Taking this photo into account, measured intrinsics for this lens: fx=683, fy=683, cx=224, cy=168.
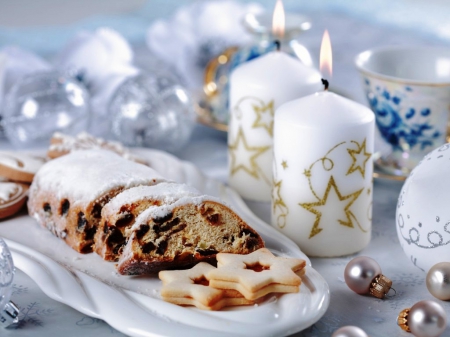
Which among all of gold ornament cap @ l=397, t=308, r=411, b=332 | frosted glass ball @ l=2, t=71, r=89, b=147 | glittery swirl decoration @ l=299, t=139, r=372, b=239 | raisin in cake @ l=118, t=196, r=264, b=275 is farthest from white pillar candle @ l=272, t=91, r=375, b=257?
frosted glass ball @ l=2, t=71, r=89, b=147

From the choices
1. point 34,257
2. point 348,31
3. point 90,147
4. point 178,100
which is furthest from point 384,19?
point 34,257

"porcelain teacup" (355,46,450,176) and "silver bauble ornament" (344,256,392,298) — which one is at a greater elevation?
"porcelain teacup" (355,46,450,176)

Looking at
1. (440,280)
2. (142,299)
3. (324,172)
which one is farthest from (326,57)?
(142,299)

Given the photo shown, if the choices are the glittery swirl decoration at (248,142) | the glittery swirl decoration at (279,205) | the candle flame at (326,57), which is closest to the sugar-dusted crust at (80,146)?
the glittery swirl decoration at (248,142)

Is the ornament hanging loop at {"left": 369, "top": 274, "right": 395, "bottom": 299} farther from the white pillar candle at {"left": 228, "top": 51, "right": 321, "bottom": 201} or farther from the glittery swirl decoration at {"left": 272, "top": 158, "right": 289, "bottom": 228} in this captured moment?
the white pillar candle at {"left": 228, "top": 51, "right": 321, "bottom": 201}

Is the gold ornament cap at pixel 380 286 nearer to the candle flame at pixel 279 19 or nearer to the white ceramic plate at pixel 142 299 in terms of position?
the white ceramic plate at pixel 142 299

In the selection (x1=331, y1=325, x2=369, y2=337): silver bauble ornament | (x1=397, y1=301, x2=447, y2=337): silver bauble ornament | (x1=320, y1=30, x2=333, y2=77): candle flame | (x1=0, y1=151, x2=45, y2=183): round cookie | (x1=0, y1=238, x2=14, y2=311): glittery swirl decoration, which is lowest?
(x1=397, y1=301, x2=447, y2=337): silver bauble ornament

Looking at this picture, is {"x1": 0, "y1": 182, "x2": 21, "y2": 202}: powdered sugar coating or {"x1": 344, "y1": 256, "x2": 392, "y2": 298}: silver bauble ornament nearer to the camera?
{"x1": 344, "y1": 256, "x2": 392, "y2": 298}: silver bauble ornament

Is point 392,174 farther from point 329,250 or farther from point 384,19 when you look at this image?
point 384,19
